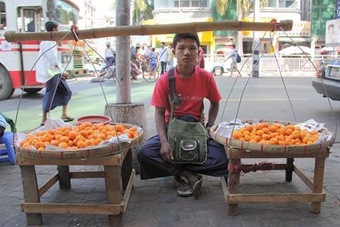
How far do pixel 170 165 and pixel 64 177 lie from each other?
41.0 inches

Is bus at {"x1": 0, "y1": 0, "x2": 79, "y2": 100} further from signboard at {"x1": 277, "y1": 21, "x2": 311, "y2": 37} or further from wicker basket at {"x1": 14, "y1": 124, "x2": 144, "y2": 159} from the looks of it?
signboard at {"x1": 277, "y1": 21, "x2": 311, "y2": 37}

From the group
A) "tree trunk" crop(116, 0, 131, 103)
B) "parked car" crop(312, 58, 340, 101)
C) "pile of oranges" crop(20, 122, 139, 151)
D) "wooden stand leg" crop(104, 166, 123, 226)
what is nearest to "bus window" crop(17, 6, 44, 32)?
"tree trunk" crop(116, 0, 131, 103)

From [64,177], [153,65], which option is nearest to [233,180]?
[64,177]

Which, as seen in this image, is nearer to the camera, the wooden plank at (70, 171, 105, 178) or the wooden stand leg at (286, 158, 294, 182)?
the wooden plank at (70, 171, 105, 178)

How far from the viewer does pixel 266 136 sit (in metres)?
2.88

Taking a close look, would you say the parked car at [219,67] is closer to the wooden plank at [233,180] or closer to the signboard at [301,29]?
the signboard at [301,29]

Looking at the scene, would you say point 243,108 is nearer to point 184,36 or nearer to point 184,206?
point 184,36

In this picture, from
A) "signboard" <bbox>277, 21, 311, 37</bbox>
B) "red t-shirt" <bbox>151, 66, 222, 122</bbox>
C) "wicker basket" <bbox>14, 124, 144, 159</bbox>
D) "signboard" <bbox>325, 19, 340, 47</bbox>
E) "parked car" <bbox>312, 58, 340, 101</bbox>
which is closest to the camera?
"wicker basket" <bbox>14, 124, 144, 159</bbox>

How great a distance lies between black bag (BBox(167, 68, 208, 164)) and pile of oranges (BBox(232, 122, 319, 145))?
33cm

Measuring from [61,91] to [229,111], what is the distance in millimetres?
3503

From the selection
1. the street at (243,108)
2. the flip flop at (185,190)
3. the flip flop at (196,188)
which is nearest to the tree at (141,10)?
the street at (243,108)

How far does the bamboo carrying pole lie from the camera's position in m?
2.74

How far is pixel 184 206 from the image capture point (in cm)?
305

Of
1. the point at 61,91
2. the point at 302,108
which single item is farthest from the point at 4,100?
the point at 302,108
